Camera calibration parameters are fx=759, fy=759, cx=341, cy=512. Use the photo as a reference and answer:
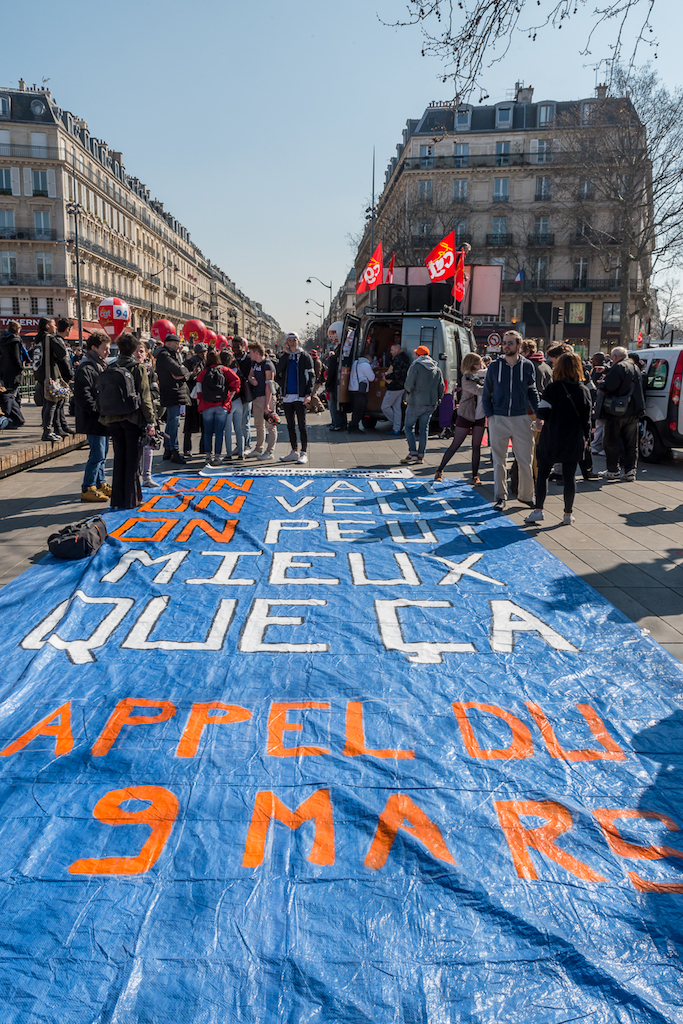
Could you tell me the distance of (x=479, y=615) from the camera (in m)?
5.05

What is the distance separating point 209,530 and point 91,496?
6.22 feet

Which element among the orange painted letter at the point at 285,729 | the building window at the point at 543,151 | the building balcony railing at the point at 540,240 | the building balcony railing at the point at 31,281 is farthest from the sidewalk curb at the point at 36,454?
the building window at the point at 543,151

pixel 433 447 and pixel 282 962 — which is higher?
pixel 433 447

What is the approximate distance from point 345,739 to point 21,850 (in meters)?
1.37

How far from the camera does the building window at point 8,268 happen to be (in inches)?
2036

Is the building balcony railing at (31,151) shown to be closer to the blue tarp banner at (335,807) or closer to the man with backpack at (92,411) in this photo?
the man with backpack at (92,411)

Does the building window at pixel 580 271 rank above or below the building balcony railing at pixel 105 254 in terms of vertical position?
below

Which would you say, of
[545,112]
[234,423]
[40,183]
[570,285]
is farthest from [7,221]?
[234,423]

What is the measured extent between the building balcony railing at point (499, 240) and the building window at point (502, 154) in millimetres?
5581

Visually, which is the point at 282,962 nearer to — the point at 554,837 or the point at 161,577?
the point at 554,837

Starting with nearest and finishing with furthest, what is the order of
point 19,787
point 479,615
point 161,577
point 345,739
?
1. point 19,787
2. point 345,739
3. point 479,615
4. point 161,577

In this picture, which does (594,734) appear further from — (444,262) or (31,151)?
(31,151)

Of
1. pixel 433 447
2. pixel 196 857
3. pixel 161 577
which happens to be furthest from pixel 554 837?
pixel 433 447

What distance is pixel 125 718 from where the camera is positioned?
3.57 meters
